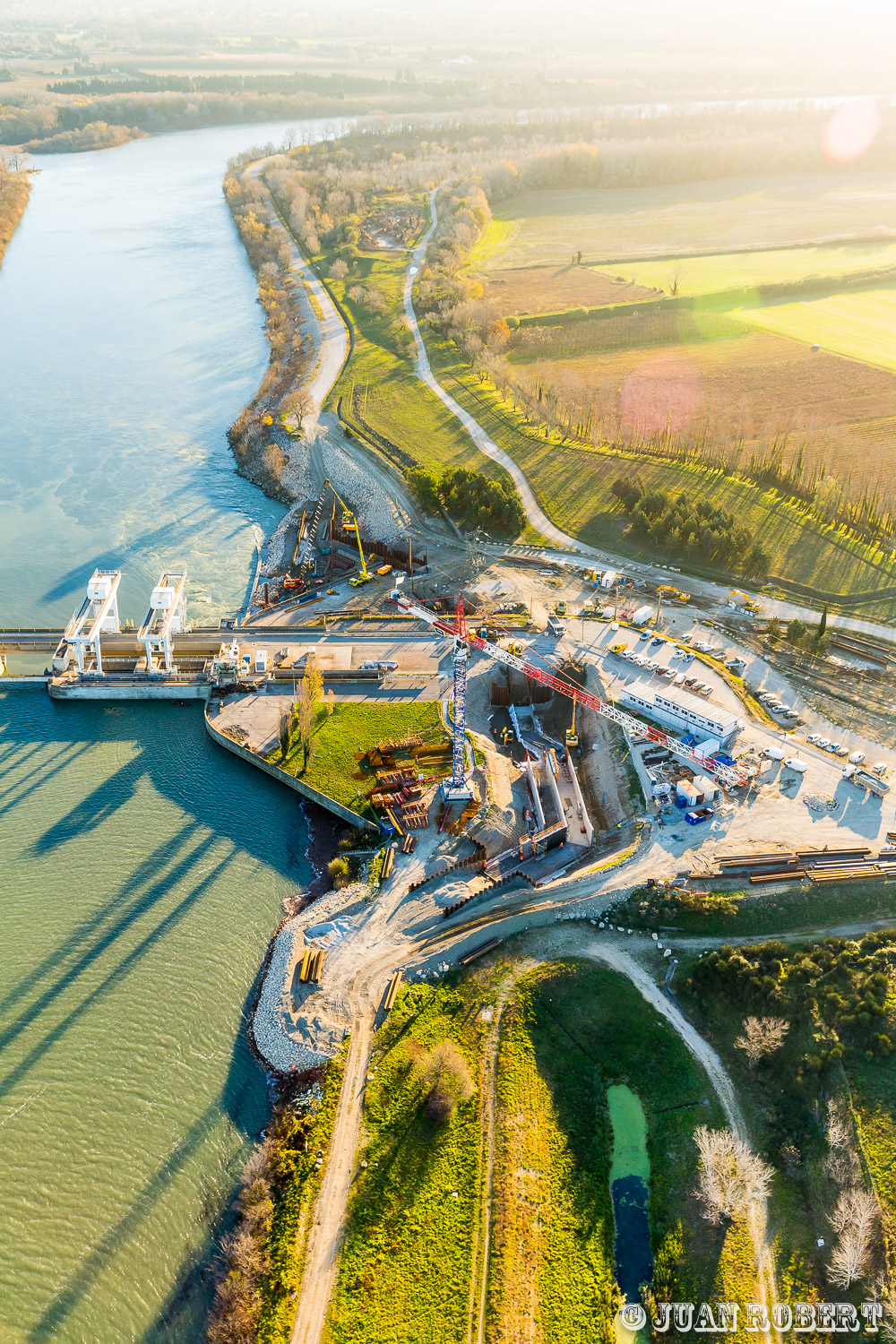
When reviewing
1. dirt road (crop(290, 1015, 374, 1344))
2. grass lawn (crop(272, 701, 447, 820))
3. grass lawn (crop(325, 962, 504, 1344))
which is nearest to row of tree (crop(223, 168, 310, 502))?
grass lawn (crop(272, 701, 447, 820))

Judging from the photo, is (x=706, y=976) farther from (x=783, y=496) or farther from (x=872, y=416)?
(x=872, y=416)

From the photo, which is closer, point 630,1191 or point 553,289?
point 630,1191

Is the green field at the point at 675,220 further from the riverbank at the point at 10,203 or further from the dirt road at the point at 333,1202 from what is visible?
the dirt road at the point at 333,1202

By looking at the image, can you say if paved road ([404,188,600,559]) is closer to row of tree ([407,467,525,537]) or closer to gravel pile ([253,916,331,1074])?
row of tree ([407,467,525,537])

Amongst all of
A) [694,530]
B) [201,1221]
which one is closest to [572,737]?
[694,530]

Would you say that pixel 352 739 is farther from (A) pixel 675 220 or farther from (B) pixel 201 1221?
(A) pixel 675 220
